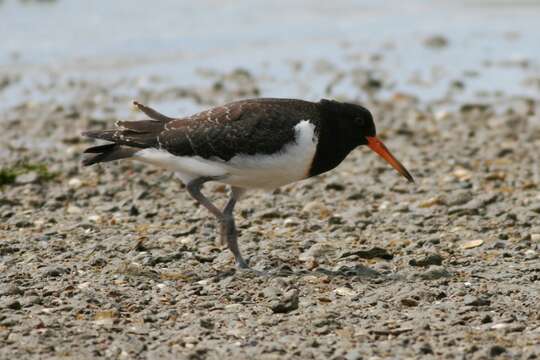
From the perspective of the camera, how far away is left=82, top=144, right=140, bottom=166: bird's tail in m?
8.29

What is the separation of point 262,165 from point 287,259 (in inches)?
35.1

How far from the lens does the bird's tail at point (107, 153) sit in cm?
829

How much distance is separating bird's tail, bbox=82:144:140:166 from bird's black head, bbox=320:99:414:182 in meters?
1.56

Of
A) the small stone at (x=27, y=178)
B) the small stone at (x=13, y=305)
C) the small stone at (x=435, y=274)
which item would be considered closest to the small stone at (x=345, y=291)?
the small stone at (x=435, y=274)

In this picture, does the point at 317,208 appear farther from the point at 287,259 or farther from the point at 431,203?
the point at 287,259

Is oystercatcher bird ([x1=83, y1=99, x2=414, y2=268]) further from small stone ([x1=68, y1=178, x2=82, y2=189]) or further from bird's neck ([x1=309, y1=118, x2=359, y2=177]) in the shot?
small stone ([x1=68, y1=178, x2=82, y2=189])

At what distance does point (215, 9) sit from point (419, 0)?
20.6 ft

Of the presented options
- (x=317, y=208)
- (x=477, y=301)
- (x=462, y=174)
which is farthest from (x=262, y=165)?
(x=462, y=174)

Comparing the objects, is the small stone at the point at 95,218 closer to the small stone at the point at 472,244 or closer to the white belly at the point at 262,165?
the white belly at the point at 262,165

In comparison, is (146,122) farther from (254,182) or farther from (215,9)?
(215,9)

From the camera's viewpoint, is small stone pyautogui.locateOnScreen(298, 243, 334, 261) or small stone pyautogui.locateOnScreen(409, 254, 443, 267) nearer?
small stone pyautogui.locateOnScreen(409, 254, 443, 267)

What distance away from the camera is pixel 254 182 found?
8000 millimetres

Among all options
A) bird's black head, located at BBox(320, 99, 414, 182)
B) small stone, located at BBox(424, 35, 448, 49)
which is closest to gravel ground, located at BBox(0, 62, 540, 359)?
bird's black head, located at BBox(320, 99, 414, 182)

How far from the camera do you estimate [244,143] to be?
308 inches
